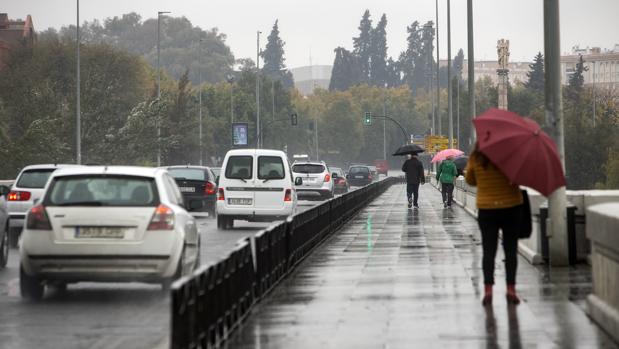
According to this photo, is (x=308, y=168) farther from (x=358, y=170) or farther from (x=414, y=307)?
(x=358, y=170)

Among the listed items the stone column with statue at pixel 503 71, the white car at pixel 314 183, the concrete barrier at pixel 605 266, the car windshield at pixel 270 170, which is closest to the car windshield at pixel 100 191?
the concrete barrier at pixel 605 266

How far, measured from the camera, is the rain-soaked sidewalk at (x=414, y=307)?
10766 millimetres

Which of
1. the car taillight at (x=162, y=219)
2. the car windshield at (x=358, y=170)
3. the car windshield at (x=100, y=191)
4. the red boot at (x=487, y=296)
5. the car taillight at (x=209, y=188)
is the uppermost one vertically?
the car windshield at (x=358, y=170)

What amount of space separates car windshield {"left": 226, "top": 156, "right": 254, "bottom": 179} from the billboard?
75600 mm

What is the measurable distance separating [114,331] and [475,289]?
14.2 feet

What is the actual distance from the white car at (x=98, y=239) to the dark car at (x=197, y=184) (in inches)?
874

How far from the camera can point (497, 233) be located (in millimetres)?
13133

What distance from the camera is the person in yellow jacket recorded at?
42.4 feet

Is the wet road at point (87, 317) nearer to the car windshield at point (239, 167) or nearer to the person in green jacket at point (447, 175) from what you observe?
the car windshield at point (239, 167)

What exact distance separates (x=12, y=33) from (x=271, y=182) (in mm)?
87452

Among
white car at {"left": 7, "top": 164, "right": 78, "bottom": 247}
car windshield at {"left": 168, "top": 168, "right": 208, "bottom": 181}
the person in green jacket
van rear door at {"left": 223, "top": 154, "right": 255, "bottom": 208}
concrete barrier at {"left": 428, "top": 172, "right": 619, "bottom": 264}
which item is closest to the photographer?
concrete barrier at {"left": 428, "top": 172, "right": 619, "bottom": 264}

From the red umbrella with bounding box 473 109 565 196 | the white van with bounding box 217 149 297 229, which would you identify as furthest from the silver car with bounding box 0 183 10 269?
the white van with bounding box 217 149 297 229

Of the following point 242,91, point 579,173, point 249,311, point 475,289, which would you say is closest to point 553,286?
point 475,289

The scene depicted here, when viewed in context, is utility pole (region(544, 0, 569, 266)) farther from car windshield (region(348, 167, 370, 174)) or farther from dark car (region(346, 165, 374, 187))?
car windshield (region(348, 167, 370, 174))
